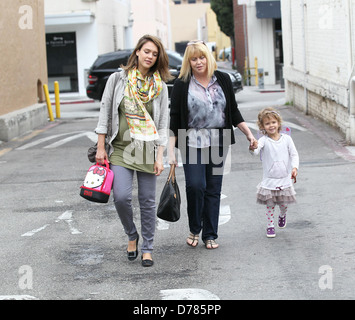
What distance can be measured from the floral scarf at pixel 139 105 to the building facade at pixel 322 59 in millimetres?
6861

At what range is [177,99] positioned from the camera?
21.0 ft

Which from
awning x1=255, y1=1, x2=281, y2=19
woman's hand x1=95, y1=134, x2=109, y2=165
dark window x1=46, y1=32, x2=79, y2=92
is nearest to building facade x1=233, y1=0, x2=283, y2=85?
awning x1=255, y1=1, x2=281, y2=19

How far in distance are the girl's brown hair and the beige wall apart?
10564mm

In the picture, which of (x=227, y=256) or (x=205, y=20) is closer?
(x=227, y=256)

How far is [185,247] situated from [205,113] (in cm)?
128

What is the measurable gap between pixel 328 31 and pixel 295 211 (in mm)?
7504

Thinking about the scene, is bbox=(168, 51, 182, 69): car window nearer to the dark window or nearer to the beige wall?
the beige wall

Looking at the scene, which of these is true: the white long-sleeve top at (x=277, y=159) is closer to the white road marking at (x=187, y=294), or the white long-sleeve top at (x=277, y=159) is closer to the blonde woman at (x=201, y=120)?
the blonde woman at (x=201, y=120)

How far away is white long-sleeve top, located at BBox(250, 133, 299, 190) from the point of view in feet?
22.7

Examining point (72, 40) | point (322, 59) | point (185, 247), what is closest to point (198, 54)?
point (185, 247)

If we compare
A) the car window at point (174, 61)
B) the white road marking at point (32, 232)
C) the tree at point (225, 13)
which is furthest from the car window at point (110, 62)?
the tree at point (225, 13)

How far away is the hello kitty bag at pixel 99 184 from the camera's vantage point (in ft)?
19.6
